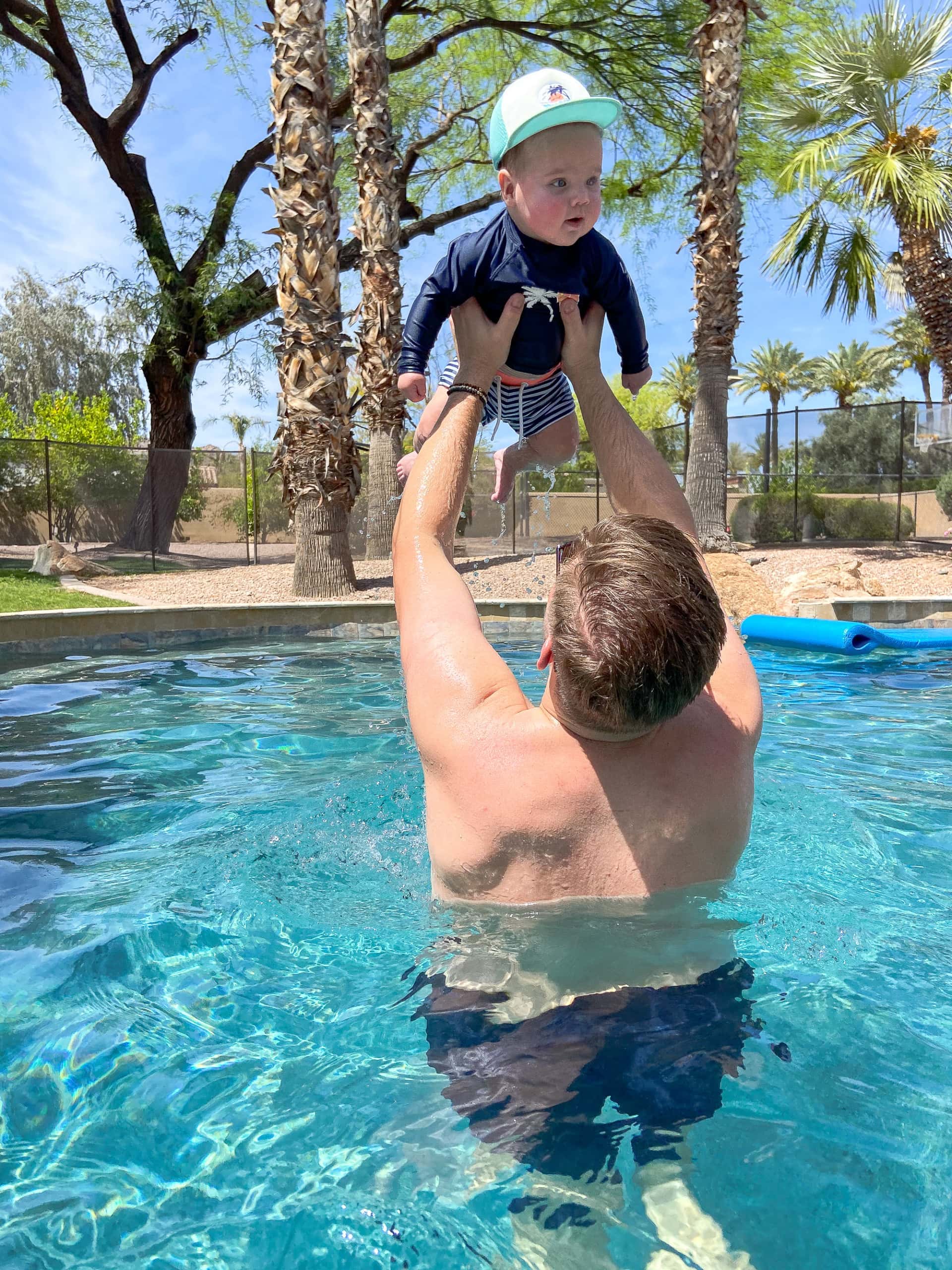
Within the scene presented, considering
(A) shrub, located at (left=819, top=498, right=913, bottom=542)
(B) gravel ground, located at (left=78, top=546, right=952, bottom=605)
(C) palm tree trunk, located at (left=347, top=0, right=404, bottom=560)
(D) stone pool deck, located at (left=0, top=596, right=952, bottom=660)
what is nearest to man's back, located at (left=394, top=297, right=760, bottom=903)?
(D) stone pool deck, located at (left=0, top=596, right=952, bottom=660)

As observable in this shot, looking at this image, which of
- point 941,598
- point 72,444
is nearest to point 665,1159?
point 941,598

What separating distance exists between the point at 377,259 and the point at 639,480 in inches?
427

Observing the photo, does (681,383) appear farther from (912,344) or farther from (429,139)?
(429,139)

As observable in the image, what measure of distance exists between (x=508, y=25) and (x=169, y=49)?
20.9ft

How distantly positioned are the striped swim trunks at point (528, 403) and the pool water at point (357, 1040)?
1.64 meters

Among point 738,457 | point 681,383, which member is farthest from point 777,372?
point 738,457

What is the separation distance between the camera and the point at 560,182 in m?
2.75

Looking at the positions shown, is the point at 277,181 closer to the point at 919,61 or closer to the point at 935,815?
the point at 935,815

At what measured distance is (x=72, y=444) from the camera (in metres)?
16.1

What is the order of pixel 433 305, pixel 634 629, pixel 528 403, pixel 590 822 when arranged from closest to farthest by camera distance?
pixel 634 629 < pixel 590 822 < pixel 433 305 < pixel 528 403

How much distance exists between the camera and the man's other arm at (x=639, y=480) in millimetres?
2197

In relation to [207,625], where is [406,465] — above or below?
above

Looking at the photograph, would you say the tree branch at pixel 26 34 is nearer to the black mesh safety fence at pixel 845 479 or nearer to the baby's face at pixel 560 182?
the black mesh safety fence at pixel 845 479

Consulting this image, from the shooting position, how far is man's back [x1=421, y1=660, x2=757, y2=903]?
1966 millimetres
